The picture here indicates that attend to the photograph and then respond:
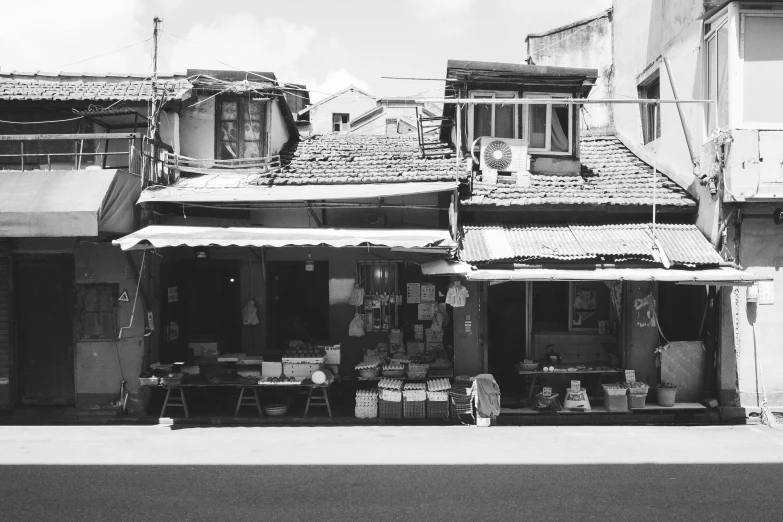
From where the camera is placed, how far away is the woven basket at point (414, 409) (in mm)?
11656

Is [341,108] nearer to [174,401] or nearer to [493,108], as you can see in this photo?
[493,108]

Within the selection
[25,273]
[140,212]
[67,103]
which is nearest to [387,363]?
[140,212]

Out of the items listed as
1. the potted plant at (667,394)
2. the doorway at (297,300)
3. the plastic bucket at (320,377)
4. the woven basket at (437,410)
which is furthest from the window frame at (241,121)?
the potted plant at (667,394)

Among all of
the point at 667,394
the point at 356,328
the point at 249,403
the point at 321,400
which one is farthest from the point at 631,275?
the point at 249,403

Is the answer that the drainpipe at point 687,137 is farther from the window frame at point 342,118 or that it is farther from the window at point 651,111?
the window frame at point 342,118

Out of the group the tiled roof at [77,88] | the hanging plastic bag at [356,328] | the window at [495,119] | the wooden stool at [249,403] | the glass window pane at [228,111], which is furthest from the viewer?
the glass window pane at [228,111]

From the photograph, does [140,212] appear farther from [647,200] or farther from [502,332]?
[647,200]

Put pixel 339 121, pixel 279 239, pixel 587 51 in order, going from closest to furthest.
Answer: pixel 279 239, pixel 587 51, pixel 339 121

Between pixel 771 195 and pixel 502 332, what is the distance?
581cm

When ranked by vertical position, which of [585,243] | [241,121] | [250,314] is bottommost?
[250,314]

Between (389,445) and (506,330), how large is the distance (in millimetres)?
4304

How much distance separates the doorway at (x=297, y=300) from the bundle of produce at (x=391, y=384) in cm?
225

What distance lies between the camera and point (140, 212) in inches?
461

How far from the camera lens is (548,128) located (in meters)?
13.7
